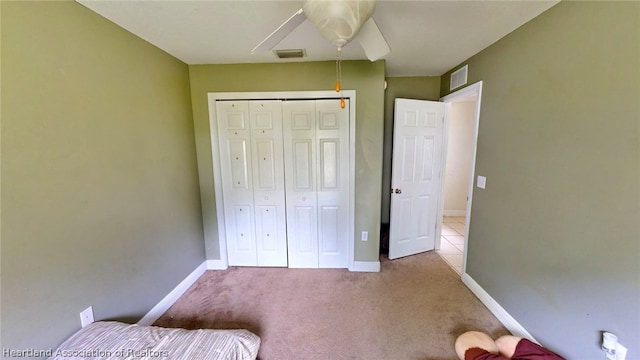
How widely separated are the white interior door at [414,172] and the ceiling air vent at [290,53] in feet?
4.03

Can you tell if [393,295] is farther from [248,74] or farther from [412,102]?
[248,74]

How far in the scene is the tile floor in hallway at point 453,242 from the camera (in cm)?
294

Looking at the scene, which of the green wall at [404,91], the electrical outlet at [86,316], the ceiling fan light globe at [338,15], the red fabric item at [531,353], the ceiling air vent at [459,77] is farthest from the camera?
the green wall at [404,91]

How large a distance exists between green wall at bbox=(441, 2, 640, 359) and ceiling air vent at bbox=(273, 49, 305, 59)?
1.70 m

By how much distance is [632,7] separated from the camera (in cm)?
109

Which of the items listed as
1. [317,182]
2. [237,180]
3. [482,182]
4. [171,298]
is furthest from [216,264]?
[482,182]

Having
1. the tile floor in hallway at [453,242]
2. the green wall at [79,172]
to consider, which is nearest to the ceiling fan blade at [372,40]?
the green wall at [79,172]

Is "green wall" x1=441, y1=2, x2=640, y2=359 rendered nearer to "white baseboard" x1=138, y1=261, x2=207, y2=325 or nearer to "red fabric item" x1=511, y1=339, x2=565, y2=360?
"red fabric item" x1=511, y1=339, x2=565, y2=360

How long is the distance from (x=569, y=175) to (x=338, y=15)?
1606 millimetres

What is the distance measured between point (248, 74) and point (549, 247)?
2.94 metres

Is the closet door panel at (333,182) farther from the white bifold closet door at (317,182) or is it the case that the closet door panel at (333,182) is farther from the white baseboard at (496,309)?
the white baseboard at (496,309)

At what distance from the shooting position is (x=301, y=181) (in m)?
2.67

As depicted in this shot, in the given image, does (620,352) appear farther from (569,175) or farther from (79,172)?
(79,172)

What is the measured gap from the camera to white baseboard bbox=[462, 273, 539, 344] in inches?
68.6
